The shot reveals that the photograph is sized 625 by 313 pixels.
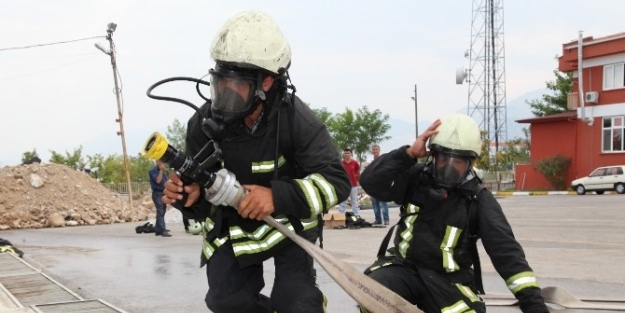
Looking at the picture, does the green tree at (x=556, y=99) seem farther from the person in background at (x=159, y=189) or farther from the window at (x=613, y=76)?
the person in background at (x=159, y=189)

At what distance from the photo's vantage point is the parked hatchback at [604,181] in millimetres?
30656

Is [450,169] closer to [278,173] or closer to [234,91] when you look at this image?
[278,173]

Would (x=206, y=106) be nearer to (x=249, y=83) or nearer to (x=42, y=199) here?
(x=249, y=83)

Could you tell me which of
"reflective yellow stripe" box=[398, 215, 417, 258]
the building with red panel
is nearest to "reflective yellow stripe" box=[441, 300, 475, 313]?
"reflective yellow stripe" box=[398, 215, 417, 258]

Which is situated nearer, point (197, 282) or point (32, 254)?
point (197, 282)

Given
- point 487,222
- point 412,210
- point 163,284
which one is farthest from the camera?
point 163,284

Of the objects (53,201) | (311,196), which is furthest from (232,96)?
(53,201)

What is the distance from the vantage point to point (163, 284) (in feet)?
24.4

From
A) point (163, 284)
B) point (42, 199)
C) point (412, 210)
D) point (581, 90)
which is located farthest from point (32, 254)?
point (581, 90)

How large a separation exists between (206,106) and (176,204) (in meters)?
0.54

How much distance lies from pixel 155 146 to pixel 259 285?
0.97m

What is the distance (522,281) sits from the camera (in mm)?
3785

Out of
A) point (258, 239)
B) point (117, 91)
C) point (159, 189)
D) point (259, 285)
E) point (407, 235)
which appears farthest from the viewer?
point (117, 91)

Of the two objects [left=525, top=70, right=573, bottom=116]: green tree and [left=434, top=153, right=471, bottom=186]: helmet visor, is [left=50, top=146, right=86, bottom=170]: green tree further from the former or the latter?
[left=434, top=153, right=471, bottom=186]: helmet visor
